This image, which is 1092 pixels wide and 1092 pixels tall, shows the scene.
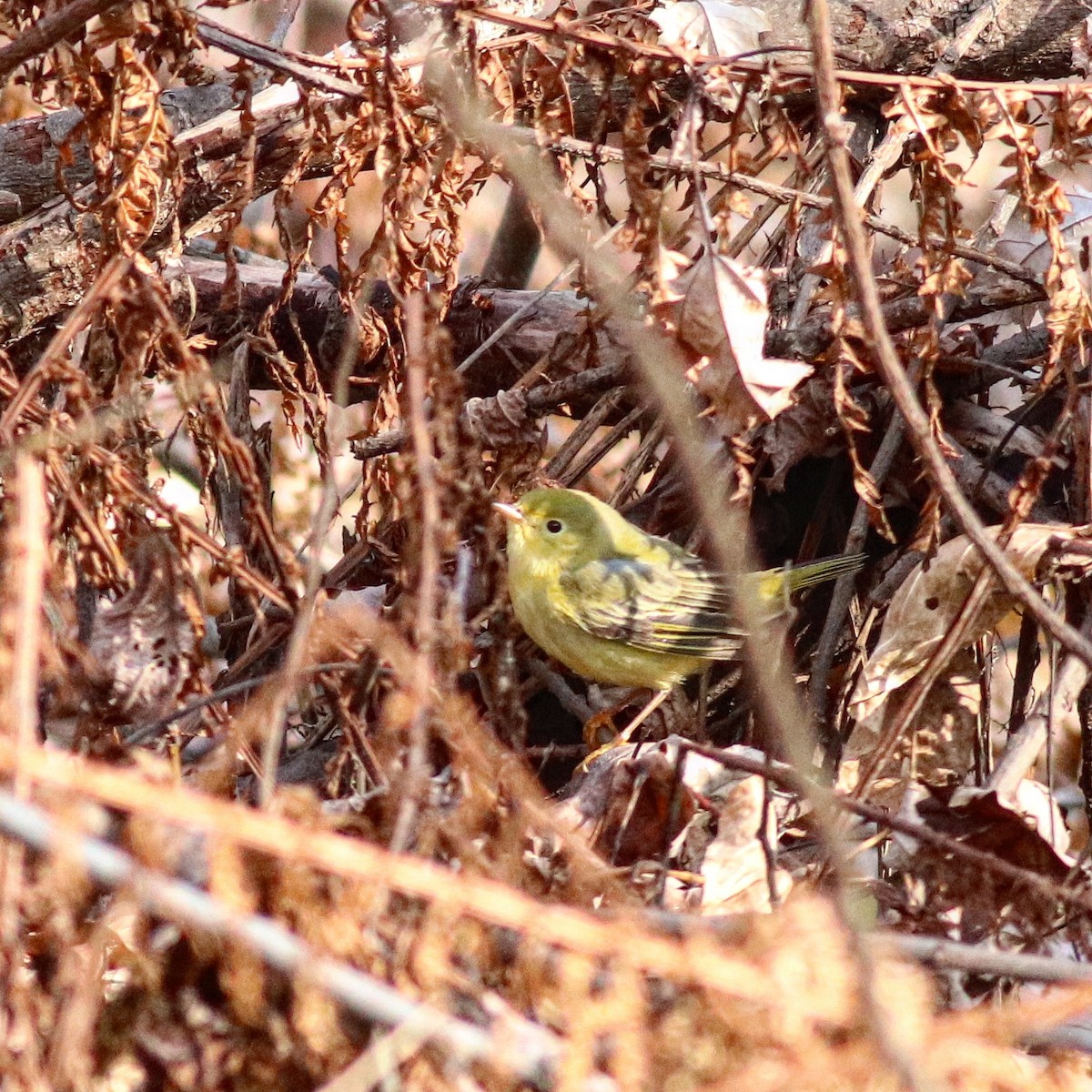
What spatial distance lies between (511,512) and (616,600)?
0.49 meters

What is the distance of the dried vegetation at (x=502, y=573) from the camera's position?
1799 millimetres

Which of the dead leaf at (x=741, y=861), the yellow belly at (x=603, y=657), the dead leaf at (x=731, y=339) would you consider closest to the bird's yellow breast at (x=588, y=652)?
the yellow belly at (x=603, y=657)

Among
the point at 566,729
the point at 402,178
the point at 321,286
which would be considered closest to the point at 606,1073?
the point at 402,178

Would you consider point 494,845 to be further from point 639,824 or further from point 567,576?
point 567,576

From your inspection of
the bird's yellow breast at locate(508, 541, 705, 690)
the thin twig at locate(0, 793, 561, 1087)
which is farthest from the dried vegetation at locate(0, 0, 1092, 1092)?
the bird's yellow breast at locate(508, 541, 705, 690)

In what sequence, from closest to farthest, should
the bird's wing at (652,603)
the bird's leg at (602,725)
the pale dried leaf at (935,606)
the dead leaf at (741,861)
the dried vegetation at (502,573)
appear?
the dried vegetation at (502,573), the dead leaf at (741,861), the pale dried leaf at (935,606), the bird's leg at (602,725), the bird's wing at (652,603)

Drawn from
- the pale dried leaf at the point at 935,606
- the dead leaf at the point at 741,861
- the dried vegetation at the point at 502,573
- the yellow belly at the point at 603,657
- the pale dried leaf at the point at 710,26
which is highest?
the pale dried leaf at the point at 710,26

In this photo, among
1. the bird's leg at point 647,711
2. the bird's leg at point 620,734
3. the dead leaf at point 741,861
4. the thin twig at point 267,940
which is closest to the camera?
the thin twig at point 267,940

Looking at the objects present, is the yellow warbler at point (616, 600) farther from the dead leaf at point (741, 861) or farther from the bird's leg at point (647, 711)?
the dead leaf at point (741, 861)

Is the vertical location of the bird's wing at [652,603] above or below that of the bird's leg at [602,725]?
above

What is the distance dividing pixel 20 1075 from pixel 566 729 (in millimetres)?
3080

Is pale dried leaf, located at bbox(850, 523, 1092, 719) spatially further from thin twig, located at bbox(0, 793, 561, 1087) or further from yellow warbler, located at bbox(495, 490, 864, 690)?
thin twig, located at bbox(0, 793, 561, 1087)

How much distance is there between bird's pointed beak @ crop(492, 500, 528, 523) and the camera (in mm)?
4621

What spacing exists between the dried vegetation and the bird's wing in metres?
0.17
